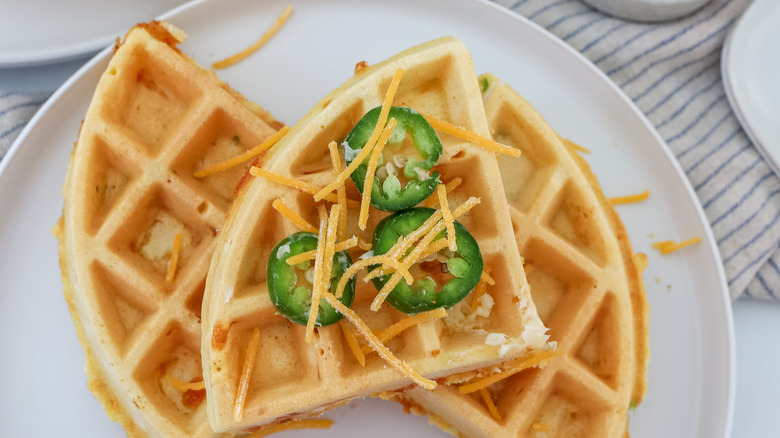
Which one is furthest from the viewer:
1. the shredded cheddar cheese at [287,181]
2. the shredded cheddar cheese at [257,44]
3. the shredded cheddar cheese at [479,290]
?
the shredded cheddar cheese at [257,44]

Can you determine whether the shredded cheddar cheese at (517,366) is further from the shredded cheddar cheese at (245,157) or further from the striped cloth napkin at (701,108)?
the striped cloth napkin at (701,108)

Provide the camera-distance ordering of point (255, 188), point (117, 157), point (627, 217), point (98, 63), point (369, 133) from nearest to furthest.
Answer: point (369, 133)
point (255, 188)
point (117, 157)
point (98, 63)
point (627, 217)

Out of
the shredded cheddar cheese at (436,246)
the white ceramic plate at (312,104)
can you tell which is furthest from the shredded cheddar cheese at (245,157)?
the shredded cheddar cheese at (436,246)

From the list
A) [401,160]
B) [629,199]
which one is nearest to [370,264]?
[401,160]

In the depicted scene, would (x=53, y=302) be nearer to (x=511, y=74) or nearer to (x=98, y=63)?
(x=98, y=63)

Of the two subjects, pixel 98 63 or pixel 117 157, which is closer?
pixel 117 157

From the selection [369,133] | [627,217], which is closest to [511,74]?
[627,217]
